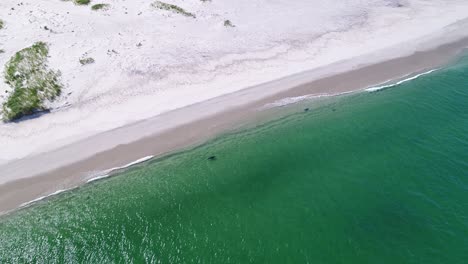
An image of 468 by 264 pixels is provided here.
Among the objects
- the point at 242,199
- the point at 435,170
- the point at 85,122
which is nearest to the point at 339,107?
the point at 435,170

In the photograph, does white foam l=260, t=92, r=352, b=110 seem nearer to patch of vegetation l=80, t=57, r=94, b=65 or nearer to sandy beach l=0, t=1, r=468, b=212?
sandy beach l=0, t=1, r=468, b=212

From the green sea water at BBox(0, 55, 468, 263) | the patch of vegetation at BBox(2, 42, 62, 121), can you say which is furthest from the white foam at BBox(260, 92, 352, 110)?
the patch of vegetation at BBox(2, 42, 62, 121)

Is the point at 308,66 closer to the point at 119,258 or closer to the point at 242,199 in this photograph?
the point at 242,199

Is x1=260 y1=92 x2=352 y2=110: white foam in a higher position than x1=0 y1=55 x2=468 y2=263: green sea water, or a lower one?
higher

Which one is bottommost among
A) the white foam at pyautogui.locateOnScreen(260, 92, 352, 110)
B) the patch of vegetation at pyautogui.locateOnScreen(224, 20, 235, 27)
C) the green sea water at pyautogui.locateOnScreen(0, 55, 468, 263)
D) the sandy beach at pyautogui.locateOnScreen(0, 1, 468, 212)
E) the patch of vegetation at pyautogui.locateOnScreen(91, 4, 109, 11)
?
the green sea water at pyautogui.locateOnScreen(0, 55, 468, 263)

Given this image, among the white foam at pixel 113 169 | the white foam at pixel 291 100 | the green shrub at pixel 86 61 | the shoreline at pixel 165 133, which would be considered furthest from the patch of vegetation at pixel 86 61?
the white foam at pixel 291 100

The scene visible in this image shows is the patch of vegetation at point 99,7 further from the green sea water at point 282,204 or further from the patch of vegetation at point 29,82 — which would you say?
the green sea water at point 282,204
